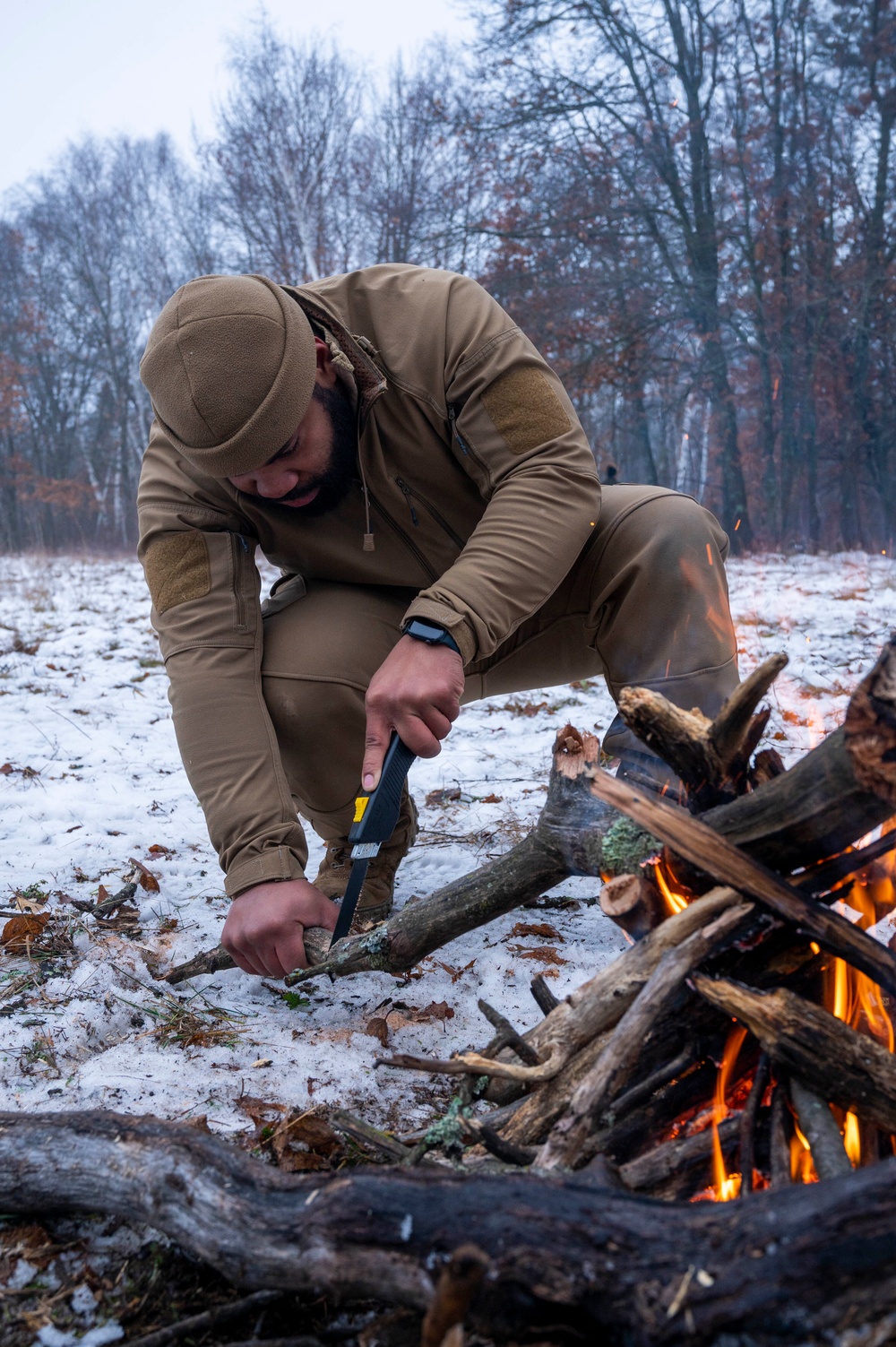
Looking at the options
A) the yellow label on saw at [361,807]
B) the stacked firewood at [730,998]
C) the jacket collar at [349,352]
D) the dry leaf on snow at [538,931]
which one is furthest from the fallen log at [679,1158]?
the jacket collar at [349,352]

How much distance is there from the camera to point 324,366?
7.50 ft

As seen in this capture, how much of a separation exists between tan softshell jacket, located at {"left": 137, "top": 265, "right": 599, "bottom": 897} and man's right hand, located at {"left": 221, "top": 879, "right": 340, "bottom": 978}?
0.17 ft

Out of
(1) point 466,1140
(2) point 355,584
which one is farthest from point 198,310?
(1) point 466,1140

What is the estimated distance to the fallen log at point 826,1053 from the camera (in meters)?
1.12

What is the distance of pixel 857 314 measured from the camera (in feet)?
44.3

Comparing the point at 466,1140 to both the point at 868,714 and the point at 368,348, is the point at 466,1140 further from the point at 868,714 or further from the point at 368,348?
the point at 368,348

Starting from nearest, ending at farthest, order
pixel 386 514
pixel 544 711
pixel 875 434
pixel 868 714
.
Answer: pixel 868 714 < pixel 386 514 < pixel 544 711 < pixel 875 434

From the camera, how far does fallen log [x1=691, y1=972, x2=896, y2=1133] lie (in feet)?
3.67

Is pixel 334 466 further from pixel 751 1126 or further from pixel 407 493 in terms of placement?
pixel 751 1126

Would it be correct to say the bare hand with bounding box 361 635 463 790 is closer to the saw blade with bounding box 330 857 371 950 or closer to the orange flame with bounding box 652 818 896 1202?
the saw blade with bounding box 330 857 371 950

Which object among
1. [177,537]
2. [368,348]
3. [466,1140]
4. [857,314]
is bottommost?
[466,1140]

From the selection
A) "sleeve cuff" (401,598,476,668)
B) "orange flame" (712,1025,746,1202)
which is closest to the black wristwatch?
"sleeve cuff" (401,598,476,668)

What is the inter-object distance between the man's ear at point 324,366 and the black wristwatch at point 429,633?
78cm

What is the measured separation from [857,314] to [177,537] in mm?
14329
